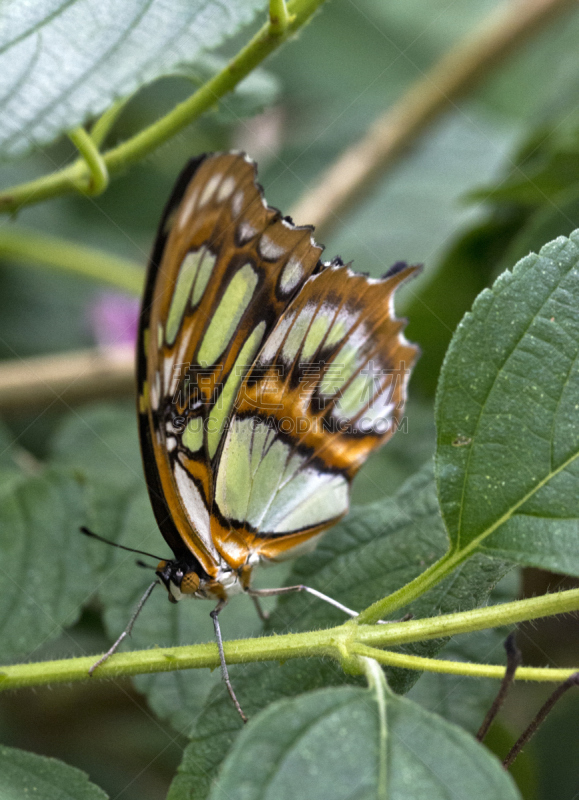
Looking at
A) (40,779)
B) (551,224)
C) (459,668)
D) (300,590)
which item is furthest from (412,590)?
(551,224)

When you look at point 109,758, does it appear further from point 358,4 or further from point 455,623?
point 358,4

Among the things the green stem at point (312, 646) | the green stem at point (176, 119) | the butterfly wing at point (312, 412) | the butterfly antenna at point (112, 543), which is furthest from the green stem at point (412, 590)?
the green stem at point (176, 119)

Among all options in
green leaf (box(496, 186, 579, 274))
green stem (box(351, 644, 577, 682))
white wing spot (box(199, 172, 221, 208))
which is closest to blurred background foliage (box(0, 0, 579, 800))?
green leaf (box(496, 186, 579, 274))

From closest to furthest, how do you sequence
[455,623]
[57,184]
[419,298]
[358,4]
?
[455,623]
[57,184]
[419,298]
[358,4]

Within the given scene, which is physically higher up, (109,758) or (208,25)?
(208,25)

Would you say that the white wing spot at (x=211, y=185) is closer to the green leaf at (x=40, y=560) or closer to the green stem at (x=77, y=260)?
the green leaf at (x=40, y=560)

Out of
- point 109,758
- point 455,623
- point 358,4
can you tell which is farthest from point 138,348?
point 358,4

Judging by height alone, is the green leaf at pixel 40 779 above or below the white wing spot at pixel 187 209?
below
